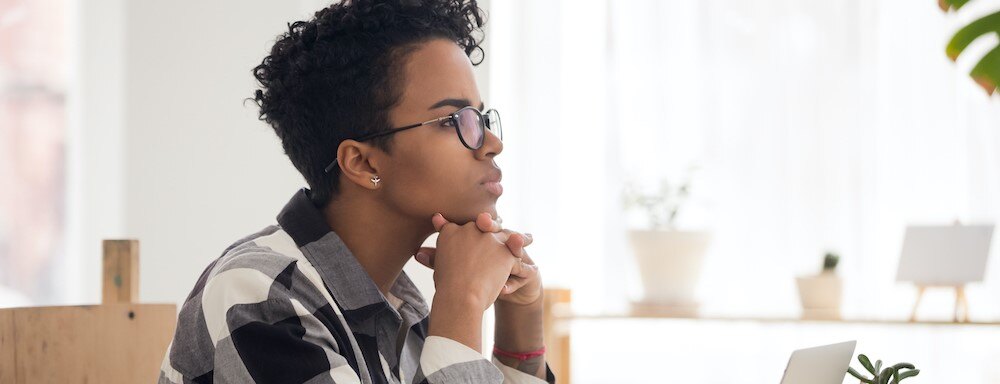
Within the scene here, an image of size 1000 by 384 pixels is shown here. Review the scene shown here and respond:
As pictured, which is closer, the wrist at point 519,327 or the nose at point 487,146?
the nose at point 487,146

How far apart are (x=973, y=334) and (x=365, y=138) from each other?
2378 millimetres

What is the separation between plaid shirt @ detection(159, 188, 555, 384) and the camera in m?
1.06

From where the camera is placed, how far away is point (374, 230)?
1331mm

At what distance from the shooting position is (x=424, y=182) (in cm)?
131

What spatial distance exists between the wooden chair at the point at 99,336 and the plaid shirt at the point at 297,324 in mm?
298

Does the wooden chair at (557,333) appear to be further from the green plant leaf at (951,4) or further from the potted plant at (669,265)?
the green plant leaf at (951,4)

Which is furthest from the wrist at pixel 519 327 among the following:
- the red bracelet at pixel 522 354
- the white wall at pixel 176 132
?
the white wall at pixel 176 132

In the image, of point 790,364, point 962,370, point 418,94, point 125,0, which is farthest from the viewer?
point 125,0

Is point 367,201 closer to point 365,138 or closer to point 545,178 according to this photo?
point 365,138

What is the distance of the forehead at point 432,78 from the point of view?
1311 mm

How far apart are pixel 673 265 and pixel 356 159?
159 cm

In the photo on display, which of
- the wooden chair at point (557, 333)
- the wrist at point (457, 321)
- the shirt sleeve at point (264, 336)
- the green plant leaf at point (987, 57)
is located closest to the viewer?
the shirt sleeve at point (264, 336)

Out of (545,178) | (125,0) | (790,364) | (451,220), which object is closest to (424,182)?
(451,220)

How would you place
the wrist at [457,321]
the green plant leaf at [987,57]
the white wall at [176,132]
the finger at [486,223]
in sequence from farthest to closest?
the white wall at [176,132], the green plant leaf at [987,57], the finger at [486,223], the wrist at [457,321]
